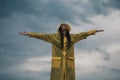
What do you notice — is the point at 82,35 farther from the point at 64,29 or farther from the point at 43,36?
the point at 43,36

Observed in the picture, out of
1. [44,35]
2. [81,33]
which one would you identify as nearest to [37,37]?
[44,35]

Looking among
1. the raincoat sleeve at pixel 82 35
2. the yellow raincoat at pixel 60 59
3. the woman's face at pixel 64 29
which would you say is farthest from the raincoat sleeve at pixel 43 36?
the raincoat sleeve at pixel 82 35

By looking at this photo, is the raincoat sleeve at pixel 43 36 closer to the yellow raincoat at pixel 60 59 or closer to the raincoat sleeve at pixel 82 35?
the yellow raincoat at pixel 60 59

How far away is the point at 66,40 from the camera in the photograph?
32.2 m

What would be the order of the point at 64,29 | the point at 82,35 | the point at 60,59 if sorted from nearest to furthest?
the point at 60,59 < the point at 64,29 < the point at 82,35

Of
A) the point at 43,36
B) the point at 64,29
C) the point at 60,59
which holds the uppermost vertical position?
the point at 64,29

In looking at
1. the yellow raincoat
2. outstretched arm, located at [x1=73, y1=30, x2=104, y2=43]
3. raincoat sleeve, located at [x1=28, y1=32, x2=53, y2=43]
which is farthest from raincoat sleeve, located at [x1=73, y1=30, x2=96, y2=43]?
raincoat sleeve, located at [x1=28, y1=32, x2=53, y2=43]

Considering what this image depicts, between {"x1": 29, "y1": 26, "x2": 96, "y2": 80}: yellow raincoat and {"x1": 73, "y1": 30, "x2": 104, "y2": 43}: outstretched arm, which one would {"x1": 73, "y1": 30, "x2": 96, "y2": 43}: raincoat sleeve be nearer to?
{"x1": 73, "y1": 30, "x2": 104, "y2": 43}: outstretched arm

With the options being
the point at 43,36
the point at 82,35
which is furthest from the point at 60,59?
the point at 82,35

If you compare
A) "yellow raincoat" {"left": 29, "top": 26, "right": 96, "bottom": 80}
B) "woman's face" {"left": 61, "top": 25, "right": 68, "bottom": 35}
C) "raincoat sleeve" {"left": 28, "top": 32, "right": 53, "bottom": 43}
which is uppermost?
"woman's face" {"left": 61, "top": 25, "right": 68, "bottom": 35}

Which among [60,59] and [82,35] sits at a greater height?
[82,35]

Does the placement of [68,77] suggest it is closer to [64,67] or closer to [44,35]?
[64,67]

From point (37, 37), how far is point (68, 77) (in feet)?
9.16

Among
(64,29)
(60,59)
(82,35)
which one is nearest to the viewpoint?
(60,59)
